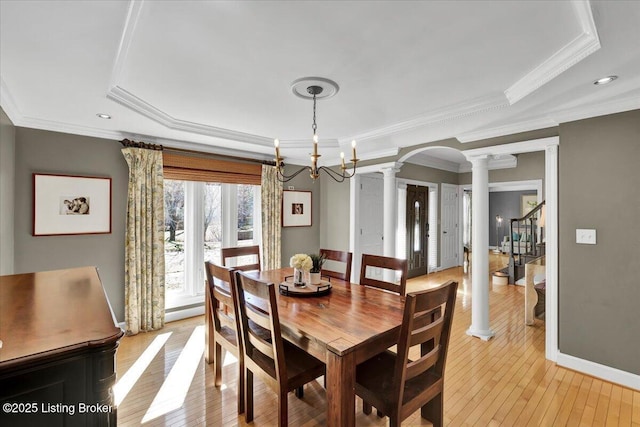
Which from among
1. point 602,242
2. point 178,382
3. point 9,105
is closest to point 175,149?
point 9,105

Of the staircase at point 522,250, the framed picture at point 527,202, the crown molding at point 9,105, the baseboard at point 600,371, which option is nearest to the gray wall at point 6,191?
the crown molding at point 9,105

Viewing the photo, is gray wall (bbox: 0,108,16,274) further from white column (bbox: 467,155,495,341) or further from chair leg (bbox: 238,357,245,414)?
white column (bbox: 467,155,495,341)

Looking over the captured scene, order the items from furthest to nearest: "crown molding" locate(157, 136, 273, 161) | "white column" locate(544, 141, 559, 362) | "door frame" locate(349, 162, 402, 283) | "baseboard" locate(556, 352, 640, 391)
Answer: "door frame" locate(349, 162, 402, 283) → "crown molding" locate(157, 136, 273, 161) → "white column" locate(544, 141, 559, 362) → "baseboard" locate(556, 352, 640, 391)

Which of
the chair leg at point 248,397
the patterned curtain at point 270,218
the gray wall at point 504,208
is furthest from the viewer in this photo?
the gray wall at point 504,208

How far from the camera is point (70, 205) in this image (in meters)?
3.15

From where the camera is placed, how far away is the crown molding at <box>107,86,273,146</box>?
2.44 m

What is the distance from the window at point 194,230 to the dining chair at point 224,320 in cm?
172

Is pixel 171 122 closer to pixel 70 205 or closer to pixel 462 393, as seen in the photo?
pixel 70 205

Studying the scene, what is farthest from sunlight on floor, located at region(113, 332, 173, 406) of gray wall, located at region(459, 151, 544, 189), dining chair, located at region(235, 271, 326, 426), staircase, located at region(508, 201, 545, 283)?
gray wall, located at region(459, 151, 544, 189)

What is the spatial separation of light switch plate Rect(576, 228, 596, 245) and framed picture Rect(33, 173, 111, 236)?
4.80 m

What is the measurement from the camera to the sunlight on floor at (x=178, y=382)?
7.07 feet

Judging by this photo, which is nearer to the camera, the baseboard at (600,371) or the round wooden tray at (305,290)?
the round wooden tray at (305,290)

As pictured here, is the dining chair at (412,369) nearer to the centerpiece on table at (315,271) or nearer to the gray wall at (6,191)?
the centerpiece on table at (315,271)

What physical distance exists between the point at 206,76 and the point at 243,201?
2.49 m
